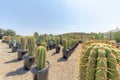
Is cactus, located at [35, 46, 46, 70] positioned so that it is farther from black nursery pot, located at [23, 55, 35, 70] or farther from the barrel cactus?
the barrel cactus

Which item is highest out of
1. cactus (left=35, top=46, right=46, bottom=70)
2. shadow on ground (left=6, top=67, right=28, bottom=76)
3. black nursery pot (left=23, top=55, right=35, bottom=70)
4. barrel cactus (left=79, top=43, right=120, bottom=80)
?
barrel cactus (left=79, top=43, right=120, bottom=80)

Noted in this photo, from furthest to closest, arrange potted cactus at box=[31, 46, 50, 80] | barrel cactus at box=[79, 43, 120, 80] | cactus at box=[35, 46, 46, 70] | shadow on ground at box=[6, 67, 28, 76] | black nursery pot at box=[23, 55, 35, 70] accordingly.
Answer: black nursery pot at box=[23, 55, 35, 70] → shadow on ground at box=[6, 67, 28, 76] → cactus at box=[35, 46, 46, 70] → potted cactus at box=[31, 46, 50, 80] → barrel cactus at box=[79, 43, 120, 80]

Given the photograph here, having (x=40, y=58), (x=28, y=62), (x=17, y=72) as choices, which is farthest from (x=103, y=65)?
(x=28, y=62)

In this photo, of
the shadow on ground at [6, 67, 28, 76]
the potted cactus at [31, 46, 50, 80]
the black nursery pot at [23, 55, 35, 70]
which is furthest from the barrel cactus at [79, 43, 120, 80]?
the black nursery pot at [23, 55, 35, 70]

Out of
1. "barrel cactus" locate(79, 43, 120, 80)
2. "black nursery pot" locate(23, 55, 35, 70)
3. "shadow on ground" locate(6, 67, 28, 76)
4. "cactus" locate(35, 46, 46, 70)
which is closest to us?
"barrel cactus" locate(79, 43, 120, 80)

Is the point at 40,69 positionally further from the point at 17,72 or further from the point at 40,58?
the point at 17,72

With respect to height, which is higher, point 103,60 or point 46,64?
point 103,60

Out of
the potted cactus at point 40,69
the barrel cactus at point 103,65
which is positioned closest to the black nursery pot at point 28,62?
the potted cactus at point 40,69

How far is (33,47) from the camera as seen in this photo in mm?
9656

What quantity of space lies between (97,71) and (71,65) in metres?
7.50

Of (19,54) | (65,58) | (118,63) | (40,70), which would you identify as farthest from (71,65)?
(118,63)

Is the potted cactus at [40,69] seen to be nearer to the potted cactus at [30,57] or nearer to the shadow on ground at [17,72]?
the shadow on ground at [17,72]

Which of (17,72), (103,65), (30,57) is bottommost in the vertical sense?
(17,72)

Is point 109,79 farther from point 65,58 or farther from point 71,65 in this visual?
point 65,58
